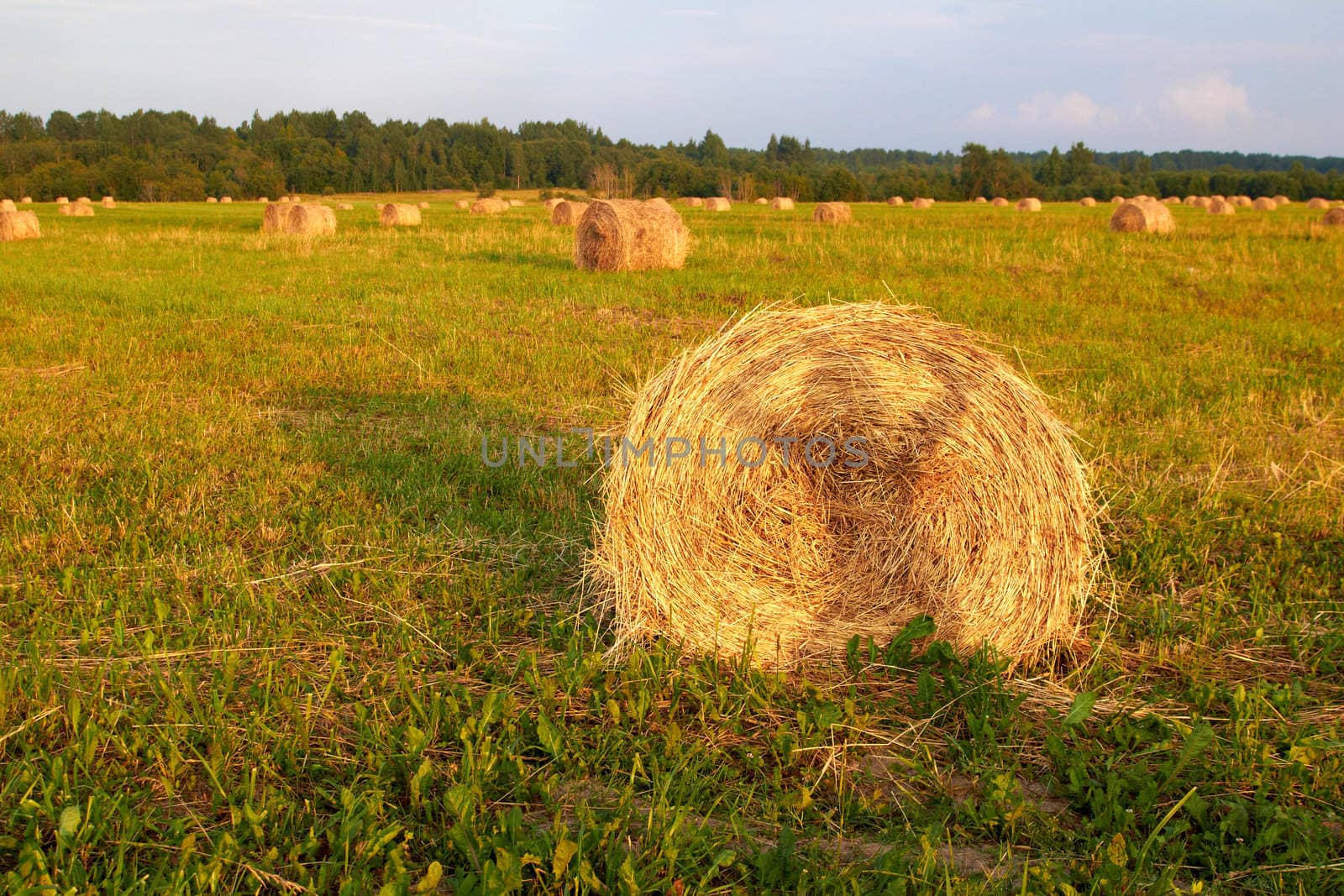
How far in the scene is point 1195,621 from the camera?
416cm

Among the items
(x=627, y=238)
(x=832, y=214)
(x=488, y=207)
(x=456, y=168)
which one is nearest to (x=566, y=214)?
(x=832, y=214)

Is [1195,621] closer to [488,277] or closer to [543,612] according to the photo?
[543,612]

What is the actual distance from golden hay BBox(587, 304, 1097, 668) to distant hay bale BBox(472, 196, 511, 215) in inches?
1425

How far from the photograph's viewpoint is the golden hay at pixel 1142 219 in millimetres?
22391

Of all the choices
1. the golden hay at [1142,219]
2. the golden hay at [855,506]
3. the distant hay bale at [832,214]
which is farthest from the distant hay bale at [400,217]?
the golden hay at [855,506]

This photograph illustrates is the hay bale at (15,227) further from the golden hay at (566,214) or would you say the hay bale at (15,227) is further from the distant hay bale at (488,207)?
the distant hay bale at (488,207)

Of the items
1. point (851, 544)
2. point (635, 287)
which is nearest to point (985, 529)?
point (851, 544)

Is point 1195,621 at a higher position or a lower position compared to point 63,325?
lower

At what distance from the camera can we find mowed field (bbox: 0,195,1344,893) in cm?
269

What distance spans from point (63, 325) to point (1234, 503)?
11.6 metres

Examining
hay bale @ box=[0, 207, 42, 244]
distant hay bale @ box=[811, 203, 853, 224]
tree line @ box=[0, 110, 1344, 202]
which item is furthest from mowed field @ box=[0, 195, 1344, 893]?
tree line @ box=[0, 110, 1344, 202]

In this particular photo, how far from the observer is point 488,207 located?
41.1m

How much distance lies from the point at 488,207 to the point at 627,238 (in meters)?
27.3

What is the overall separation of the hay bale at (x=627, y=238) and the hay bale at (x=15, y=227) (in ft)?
57.5
